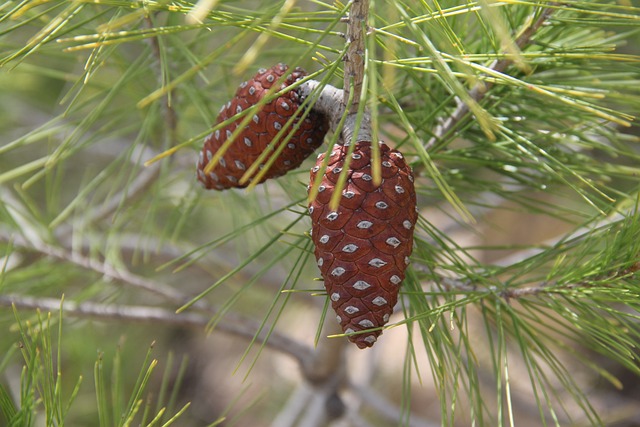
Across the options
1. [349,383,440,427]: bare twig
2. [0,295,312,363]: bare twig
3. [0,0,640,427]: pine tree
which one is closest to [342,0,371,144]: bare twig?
[0,0,640,427]: pine tree

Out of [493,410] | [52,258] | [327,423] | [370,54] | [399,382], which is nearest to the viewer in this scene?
[370,54]

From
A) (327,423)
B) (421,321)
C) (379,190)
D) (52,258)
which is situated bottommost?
(327,423)

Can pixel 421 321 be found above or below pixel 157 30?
below

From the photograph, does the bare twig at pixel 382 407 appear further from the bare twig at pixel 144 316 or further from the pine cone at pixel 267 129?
the pine cone at pixel 267 129

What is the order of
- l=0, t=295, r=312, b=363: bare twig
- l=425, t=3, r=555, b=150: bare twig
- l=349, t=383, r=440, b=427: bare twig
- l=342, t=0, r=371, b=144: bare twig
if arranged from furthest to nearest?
l=349, t=383, r=440, b=427: bare twig → l=0, t=295, r=312, b=363: bare twig → l=425, t=3, r=555, b=150: bare twig → l=342, t=0, r=371, b=144: bare twig

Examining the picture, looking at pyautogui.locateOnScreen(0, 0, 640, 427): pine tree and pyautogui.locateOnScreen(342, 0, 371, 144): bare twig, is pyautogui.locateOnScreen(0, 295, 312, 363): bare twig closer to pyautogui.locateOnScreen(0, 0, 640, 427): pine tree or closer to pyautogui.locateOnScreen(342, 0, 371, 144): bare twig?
pyautogui.locateOnScreen(0, 0, 640, 427): pine tree

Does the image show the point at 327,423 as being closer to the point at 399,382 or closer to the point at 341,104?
the point at 341,104

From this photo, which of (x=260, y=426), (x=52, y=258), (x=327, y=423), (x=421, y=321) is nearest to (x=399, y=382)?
(x=260, y=426)
